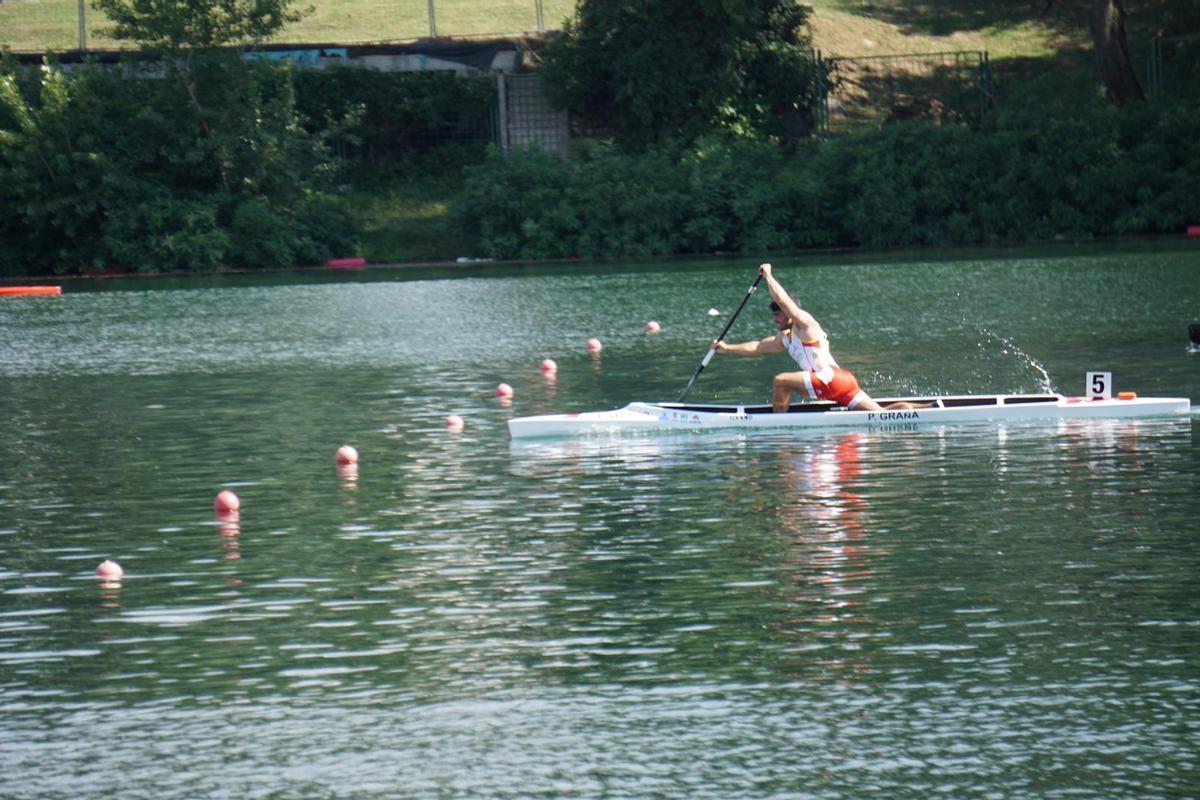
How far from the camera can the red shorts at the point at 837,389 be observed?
60.1 ft

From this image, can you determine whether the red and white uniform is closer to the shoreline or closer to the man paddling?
the man paddling

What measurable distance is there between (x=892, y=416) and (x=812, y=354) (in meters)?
1.00

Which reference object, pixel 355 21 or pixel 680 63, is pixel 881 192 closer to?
pixel 680 63

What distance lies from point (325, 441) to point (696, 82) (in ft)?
105

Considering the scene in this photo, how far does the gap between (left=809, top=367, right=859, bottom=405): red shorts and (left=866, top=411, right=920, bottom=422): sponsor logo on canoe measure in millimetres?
281

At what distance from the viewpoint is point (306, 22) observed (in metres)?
57.2

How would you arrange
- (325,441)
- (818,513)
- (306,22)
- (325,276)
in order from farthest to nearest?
(306,22) → (325,276) → (325,441) → (818,513)

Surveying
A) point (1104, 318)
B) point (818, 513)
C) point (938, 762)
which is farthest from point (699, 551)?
point (1104, 318)

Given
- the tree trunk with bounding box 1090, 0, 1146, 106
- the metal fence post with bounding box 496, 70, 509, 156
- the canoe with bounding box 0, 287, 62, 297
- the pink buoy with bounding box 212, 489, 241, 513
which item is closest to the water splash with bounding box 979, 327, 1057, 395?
the pink buoy with bounding box 212, 489, 241, 513

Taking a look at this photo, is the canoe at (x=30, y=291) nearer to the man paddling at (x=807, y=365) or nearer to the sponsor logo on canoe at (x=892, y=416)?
the man paddling at (x=807, y=365)

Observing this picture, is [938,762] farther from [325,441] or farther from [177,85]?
[177,85]

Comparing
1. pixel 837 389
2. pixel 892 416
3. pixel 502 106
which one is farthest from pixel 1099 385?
pixel 502 106

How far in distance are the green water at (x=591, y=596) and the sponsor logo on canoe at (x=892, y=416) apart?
24 centimetres

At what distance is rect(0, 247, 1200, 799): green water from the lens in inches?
337
